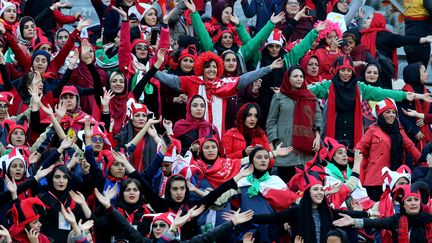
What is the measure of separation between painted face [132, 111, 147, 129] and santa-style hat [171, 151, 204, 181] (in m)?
1.20

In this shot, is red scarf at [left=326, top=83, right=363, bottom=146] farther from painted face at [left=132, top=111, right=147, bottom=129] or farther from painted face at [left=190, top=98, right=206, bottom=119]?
painted face at [left=132, top=111, right=147, bottom=129]

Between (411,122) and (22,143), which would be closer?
(22,143)

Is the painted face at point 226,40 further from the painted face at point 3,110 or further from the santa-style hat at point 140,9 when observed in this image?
the painted face at point 3,110

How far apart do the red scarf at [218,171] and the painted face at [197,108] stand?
1116 millimetres

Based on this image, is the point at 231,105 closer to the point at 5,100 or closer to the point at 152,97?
the point at 152,97

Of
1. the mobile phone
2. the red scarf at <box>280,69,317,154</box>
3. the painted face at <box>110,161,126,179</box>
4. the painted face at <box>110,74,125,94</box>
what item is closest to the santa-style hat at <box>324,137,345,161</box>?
the red scarf at <box>280,69,317,154</box>

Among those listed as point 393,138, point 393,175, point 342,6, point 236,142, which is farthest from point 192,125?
point 342,6

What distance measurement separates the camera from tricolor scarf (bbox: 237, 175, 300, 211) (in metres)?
20.3

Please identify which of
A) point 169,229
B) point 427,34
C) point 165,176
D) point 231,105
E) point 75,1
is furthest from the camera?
point 75,1

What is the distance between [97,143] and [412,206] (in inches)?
131

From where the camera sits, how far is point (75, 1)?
27.7 meters

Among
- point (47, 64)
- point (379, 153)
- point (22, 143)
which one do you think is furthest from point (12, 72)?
point (379, 153)

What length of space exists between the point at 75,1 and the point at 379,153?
6.94 meters

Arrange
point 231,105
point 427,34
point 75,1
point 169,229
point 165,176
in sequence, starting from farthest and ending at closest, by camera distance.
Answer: point 75,1, point 427,34, point 231,105, point 165,176, point 169,229
